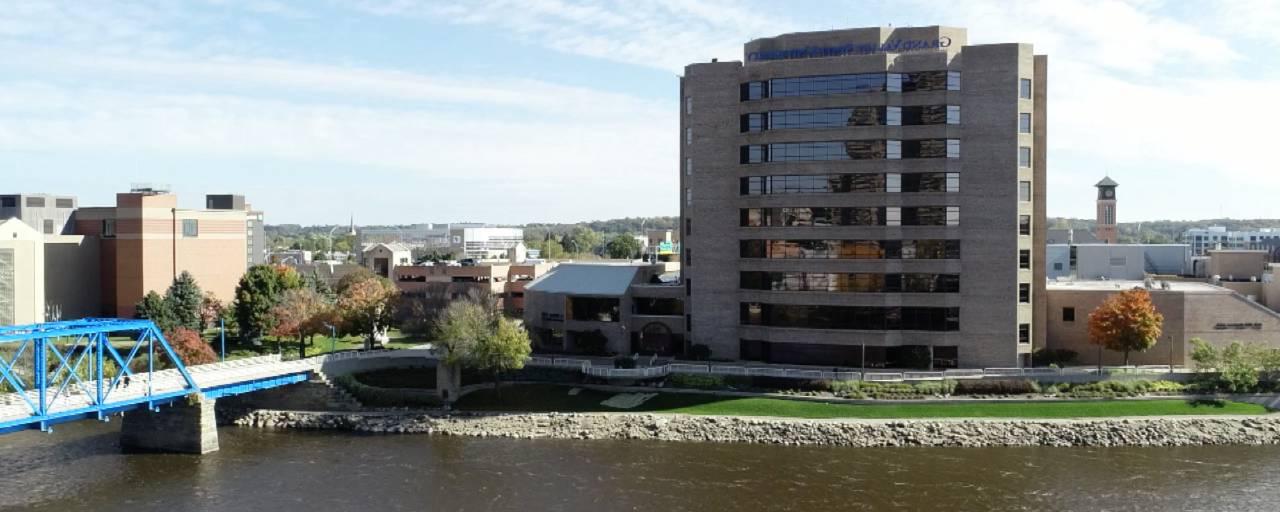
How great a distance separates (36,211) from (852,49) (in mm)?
117413

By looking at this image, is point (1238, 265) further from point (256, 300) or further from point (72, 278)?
point (72, 278)

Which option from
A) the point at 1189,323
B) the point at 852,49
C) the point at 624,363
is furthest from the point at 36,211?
the point at 1189,323

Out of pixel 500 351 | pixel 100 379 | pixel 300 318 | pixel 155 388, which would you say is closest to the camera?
pixel 100 379

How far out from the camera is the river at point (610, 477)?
173ft

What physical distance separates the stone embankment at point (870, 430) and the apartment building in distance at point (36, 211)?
9494 cm

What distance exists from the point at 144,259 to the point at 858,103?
8176 centimetres

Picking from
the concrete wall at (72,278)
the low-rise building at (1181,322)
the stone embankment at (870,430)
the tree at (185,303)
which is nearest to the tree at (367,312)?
the tree at (185,303)

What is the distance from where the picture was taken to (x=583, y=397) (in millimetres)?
74438

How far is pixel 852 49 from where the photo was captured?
81250mm

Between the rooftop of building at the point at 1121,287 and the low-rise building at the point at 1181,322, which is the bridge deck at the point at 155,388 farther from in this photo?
the rooftop of building at the point at 1121,287

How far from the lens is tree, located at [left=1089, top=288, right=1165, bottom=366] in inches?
2977

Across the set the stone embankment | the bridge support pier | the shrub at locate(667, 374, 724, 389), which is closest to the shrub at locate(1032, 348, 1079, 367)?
the stone embankment

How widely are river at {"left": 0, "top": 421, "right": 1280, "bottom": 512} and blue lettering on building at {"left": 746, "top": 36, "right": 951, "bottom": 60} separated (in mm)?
33126

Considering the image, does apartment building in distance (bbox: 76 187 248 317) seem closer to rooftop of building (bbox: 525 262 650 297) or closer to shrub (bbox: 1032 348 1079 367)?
rooftop of building (bbox: 525 262 650 297)
